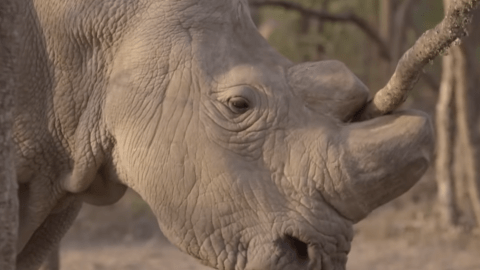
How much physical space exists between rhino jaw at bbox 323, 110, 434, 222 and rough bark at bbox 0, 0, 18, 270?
4.05ft

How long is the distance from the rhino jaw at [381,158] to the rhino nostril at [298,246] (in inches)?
10.3

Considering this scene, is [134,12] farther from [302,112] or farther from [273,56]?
[302,112]

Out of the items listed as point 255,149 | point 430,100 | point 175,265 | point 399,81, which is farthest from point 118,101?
point 430,100

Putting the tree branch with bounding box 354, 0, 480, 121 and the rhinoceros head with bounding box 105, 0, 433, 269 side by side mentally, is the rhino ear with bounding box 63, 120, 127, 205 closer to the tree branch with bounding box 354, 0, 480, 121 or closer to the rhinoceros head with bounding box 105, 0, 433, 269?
the rhinoceros head with bounding box 105, 0, 433, 269

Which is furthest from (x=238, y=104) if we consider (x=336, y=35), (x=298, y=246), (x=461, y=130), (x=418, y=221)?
(x=336, y=35)

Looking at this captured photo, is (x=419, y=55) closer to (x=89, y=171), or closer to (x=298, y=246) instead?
(x=298, y=246)

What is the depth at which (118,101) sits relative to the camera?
144 inches

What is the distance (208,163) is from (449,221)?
5.16 m

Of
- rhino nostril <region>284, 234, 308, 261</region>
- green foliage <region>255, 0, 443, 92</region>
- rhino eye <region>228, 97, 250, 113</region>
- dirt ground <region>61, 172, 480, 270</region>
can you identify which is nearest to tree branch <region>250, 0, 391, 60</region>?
green foliage <region>255, 0, 443, 92</region>

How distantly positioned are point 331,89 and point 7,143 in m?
1.27

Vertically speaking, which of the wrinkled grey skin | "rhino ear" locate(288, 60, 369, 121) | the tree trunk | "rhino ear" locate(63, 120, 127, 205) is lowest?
the tree trunk

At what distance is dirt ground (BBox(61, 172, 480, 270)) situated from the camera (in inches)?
291

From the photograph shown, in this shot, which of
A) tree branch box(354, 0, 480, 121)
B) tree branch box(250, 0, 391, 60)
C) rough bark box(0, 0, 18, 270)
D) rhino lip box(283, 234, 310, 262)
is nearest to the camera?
tree branch box(354, 0, 480, 121)

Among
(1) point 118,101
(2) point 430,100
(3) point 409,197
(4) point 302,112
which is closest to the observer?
(4) point 302,112
